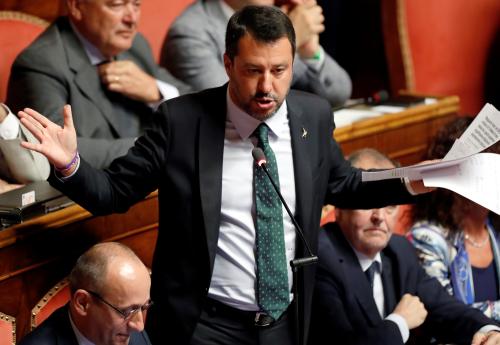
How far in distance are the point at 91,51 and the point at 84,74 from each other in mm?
92

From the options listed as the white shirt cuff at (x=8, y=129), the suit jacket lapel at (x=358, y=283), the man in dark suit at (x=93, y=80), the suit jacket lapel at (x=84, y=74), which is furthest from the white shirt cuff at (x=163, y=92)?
the suit jacket lapel at (x=358, y=283)

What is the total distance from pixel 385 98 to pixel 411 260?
87 centimetres

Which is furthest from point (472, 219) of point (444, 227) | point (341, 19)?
point (341, 19)

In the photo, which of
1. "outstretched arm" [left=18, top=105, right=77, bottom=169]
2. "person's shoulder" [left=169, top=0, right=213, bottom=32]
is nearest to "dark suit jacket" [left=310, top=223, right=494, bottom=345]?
"outstretched arm" [left=18, top=105, right=77, bottom=169]

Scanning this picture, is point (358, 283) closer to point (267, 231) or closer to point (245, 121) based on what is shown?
Result: point (267, 231)

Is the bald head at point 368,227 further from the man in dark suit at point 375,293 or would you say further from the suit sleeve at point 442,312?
the suit sleeve at point 442,312

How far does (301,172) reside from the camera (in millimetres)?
1602

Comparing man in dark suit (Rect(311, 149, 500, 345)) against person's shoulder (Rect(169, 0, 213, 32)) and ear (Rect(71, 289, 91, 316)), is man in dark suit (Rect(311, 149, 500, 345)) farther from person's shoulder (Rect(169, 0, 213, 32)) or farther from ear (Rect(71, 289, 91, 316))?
person's shoulder (Rect(169, 0, 213, 32))

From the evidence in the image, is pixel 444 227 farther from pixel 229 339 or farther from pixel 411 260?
pixel 229 339

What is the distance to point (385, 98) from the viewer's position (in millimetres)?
2762

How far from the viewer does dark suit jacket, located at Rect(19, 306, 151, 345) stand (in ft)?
4.75

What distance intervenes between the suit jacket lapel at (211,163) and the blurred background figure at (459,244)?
27.2 inches

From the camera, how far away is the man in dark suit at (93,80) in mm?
1986

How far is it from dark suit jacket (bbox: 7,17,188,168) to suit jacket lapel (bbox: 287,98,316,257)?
467mm
